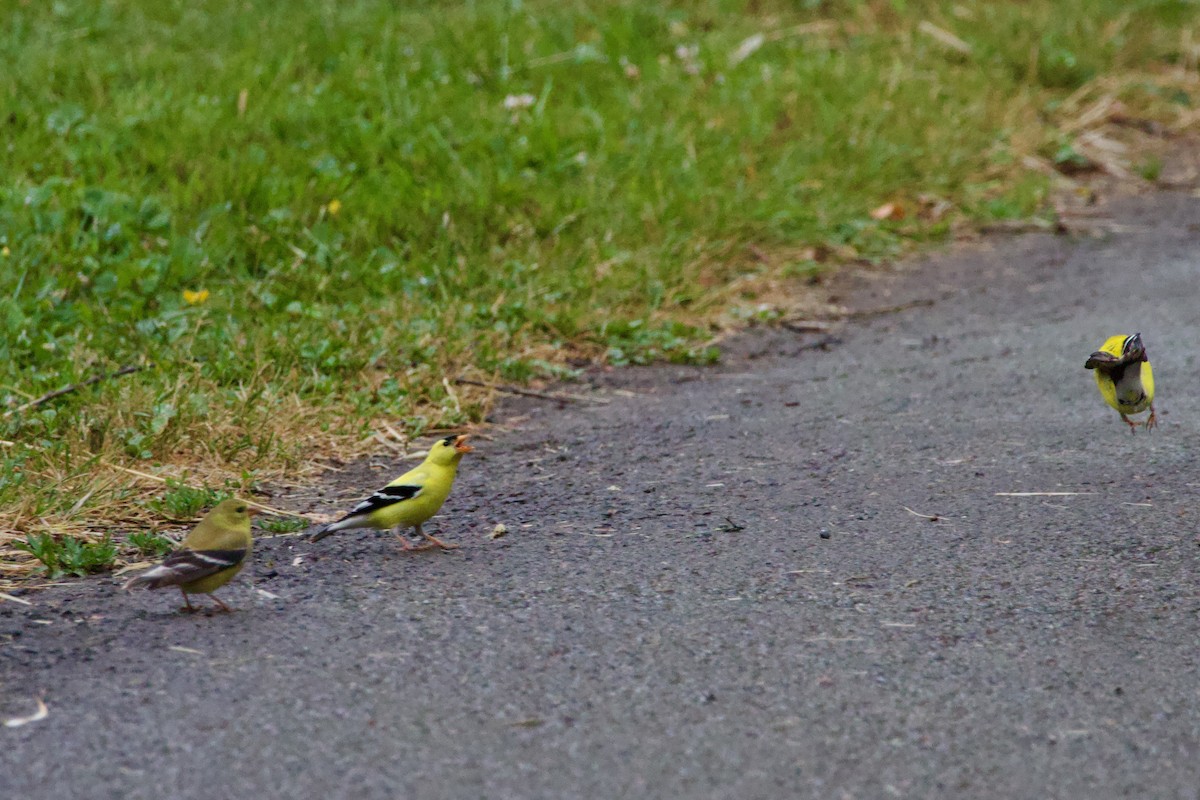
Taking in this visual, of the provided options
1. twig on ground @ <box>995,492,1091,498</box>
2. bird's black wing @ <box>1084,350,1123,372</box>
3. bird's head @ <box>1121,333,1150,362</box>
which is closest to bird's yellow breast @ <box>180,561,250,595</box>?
twig on ground @ <box>995,492,1091,498</box>

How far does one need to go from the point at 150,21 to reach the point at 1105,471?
299 inches

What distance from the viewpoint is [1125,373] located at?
168 inches

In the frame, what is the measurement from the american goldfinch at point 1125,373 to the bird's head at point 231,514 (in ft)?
8.45

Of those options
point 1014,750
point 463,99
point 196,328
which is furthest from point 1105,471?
point 463,99

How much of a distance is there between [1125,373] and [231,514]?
2.76 meters

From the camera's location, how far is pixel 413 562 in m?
3.96

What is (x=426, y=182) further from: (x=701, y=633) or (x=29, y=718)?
(x=29, y=718)

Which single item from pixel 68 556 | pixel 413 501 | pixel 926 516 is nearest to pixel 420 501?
pixel 413 501

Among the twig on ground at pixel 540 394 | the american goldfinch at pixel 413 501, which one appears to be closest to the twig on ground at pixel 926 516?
the american goldfinch at pixel 413 501

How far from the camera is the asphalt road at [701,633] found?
2.72 m

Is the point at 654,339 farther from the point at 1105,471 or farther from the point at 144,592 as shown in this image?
the point at 144,592

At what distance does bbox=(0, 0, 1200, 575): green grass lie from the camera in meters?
5.33

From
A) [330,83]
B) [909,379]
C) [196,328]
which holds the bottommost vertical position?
[909,379]

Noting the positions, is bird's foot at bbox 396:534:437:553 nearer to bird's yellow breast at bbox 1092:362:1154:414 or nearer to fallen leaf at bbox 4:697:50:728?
fallen leaf at bbox 4:697:50:728
